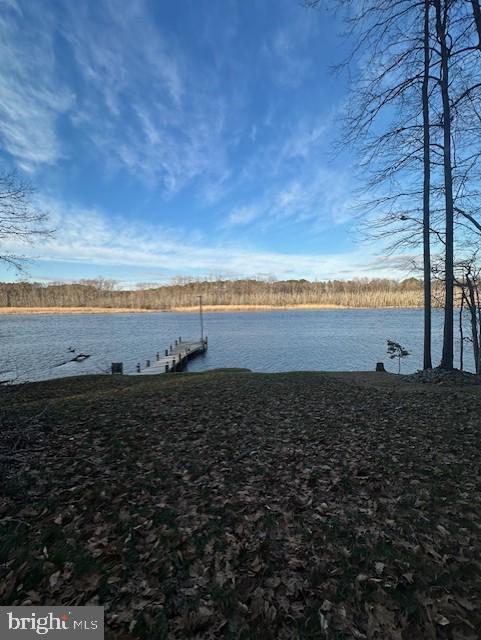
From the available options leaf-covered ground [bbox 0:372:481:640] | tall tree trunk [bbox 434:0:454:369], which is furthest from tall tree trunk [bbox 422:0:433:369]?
leaf-covered ground [bbox 0:372:481:640]

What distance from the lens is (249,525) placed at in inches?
117

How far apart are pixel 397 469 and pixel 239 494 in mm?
2071

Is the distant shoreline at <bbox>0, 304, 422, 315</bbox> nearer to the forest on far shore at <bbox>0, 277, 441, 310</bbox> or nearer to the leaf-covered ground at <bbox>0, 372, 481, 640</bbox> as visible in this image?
the forest on far shore at <bbox>0, 277, 441, 310</bbox>

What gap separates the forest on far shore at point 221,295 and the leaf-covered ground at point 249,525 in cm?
12004

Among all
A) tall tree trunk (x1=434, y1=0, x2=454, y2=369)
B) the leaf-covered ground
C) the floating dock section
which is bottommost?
the floating dock section

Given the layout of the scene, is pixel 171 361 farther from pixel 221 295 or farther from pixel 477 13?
pixel 221 295

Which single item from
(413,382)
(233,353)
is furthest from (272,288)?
(413,382)

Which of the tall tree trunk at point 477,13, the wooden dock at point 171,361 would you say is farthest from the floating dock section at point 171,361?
the tall tree trunk at point 477,13

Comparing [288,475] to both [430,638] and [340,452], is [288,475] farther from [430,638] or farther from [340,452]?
[430,638]

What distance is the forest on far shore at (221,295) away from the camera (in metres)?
127

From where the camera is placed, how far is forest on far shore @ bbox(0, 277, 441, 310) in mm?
127000

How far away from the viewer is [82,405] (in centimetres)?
709

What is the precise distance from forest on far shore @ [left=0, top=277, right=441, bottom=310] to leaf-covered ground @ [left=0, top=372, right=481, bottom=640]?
394 ft

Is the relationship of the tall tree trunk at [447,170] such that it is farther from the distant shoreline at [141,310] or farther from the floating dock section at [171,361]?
Answer: the distant shoreline at [141,310]
